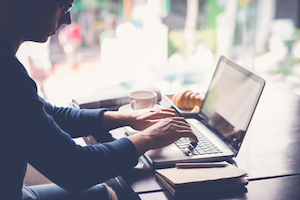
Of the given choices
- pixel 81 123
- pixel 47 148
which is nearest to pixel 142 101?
pixel 81 123

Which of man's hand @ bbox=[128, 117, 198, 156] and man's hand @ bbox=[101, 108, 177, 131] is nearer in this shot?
man's hand @ bbox=[128, 117, 198, 156]

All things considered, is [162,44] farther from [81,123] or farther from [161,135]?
[161,135]

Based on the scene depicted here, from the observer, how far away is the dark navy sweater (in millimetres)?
817

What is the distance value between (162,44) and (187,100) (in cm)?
298

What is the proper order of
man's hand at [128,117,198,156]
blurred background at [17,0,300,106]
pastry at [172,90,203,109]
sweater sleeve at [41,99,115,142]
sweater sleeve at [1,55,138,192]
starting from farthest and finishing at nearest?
blurred background at [17,0,300,106] < pastry at [172,90,203,109] < sweater sleeve at [41,99,115,142] < man's hand at [128,117,198,156] < sweater sleeve at [1,55,138,192]

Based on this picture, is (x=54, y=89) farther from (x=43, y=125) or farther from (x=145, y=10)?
(x=43, y=125)

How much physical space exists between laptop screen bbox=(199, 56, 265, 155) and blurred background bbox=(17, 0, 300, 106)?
2.88m

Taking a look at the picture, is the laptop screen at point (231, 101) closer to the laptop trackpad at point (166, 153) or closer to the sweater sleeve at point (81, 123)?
the laptop trackpad at point (166, 153)

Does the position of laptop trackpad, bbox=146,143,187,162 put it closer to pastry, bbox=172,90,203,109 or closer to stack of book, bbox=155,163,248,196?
stack of book, bbox=155,163,248,196

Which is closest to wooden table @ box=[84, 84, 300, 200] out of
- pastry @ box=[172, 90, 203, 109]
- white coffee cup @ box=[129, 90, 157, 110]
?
white coffee cup @ box=[129, 90, 157, 110]

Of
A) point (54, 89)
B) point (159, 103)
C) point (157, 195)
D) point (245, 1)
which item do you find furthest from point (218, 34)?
point (157, 195)

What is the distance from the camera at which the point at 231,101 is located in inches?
47.3

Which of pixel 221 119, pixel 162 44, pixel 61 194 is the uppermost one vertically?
pixel 221 119

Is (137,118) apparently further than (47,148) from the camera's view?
Result: Yes
